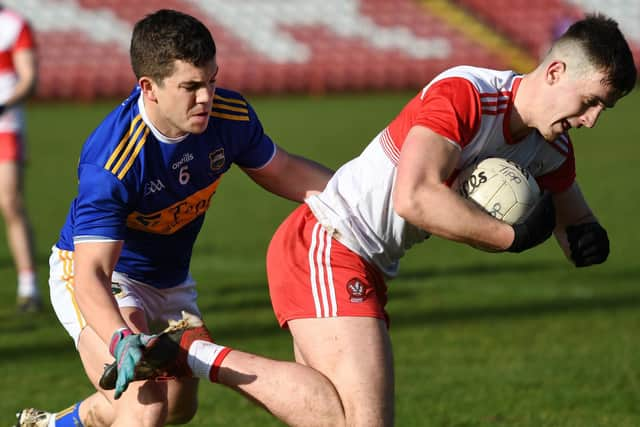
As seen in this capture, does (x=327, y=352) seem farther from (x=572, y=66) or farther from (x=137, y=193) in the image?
(x=572, y=66)

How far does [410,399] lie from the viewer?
5914 millimetres

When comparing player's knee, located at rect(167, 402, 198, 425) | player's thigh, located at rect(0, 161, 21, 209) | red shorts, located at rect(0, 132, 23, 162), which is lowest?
player's thigh, located at rect(0, 161, 21, 209)

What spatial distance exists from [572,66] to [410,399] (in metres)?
2.58

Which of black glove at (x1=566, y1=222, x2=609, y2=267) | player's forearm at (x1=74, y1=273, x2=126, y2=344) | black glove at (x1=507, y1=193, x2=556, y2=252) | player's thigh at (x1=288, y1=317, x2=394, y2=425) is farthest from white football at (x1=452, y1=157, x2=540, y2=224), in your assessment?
player's forearm at (x1=74, y1=273, x2=126, y2=344)

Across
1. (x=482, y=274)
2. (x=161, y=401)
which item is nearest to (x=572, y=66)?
(x=161, y=401)

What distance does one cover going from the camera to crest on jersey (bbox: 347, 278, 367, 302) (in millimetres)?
4152

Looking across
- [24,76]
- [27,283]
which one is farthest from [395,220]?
[24,76]

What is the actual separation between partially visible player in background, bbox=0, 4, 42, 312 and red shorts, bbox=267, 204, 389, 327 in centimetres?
423

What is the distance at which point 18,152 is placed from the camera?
26.7 feet

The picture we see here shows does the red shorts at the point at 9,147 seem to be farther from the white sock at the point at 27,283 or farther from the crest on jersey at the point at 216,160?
the crest on jersey at the point at 216,160

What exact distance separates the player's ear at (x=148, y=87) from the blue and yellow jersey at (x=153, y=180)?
0.12m

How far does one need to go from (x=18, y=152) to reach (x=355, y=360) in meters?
4.90

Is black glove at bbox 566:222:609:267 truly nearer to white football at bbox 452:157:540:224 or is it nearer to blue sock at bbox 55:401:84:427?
white football at bbox 452:157:540:224

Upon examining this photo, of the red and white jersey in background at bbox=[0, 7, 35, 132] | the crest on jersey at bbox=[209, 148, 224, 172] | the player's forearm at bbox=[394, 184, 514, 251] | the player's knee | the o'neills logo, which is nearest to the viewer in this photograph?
the player's forearm at bbox=[394, 184, 514, 251]
